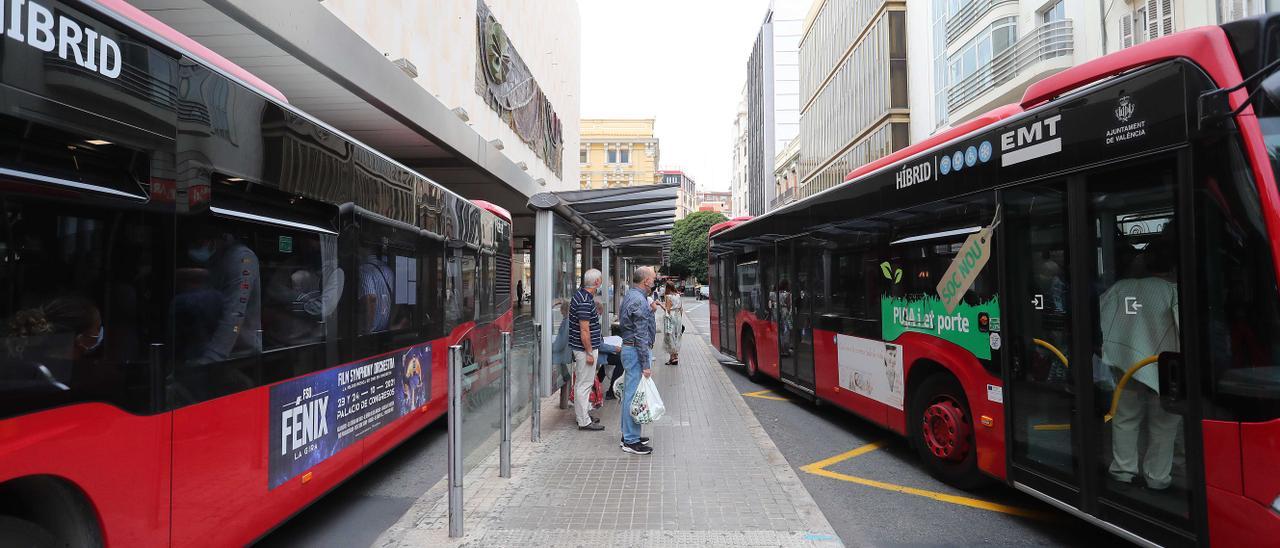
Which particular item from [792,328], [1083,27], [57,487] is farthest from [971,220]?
[1083,27]

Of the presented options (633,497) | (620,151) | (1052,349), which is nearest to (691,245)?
(620,151)

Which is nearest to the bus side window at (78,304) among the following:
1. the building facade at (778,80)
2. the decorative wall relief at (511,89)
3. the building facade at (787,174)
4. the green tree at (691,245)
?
the decorative wall relief at (511,89)

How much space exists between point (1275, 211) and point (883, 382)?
377 centimetres

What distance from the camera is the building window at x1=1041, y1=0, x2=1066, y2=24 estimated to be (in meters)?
17.0

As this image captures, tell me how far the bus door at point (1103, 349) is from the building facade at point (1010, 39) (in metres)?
11.9

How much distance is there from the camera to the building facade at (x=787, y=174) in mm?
45844

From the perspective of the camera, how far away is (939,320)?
18.0 ft

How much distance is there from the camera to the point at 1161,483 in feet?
11.5

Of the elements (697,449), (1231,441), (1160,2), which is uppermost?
(1160,2)

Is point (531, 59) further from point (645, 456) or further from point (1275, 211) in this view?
point (1275, 211)

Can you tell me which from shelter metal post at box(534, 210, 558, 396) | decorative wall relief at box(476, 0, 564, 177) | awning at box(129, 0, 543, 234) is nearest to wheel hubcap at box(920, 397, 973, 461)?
shelter metal post at box(534, 210, 558, 396)

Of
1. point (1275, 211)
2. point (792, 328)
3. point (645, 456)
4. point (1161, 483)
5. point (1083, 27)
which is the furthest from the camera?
point (1083, 27)

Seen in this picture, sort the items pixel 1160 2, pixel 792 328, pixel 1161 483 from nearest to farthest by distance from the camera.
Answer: pixel 1161 483, pixel 792 328, pixel 1160 2

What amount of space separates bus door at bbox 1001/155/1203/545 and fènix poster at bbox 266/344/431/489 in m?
4.66
